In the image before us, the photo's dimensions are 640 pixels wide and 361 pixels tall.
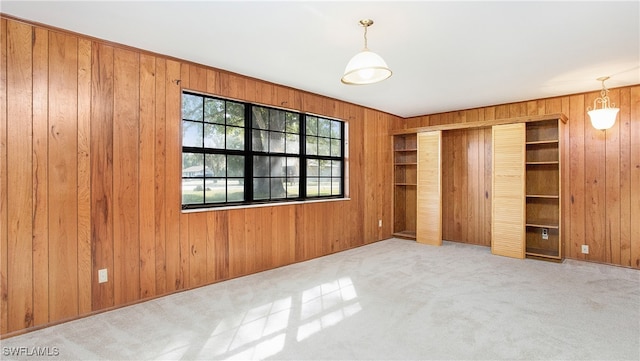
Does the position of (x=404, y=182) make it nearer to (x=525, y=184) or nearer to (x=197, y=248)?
(x=525, y=184)

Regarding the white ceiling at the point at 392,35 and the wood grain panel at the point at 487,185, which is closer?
the white ceiling at the point at 392,35

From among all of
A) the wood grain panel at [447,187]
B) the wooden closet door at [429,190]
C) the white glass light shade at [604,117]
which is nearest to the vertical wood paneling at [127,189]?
the white glass light shade at [604,117]

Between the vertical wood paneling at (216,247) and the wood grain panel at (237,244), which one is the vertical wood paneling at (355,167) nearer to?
the wood grain panel at (237,244)

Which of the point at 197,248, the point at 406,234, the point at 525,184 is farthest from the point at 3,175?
the point at 525,184

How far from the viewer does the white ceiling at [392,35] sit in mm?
2191

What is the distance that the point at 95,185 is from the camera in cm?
268

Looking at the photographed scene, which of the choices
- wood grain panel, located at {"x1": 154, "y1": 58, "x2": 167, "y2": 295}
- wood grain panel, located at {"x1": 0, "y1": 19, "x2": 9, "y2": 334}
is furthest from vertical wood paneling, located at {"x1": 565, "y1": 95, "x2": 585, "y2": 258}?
wood grain panel, located at {"x1": 0, "y1": 19, "x2": 9, "y2": 334}

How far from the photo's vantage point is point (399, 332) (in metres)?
2.35

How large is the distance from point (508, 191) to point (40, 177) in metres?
5.37

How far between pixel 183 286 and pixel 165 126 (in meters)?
1.62

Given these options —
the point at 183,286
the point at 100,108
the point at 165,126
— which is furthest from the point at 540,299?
the point at 100,108

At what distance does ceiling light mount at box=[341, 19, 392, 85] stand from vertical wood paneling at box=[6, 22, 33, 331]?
2435mm

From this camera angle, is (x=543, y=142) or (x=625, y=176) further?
(x=543, y=142)

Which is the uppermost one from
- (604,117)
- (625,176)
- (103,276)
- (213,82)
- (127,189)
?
(213,82)
